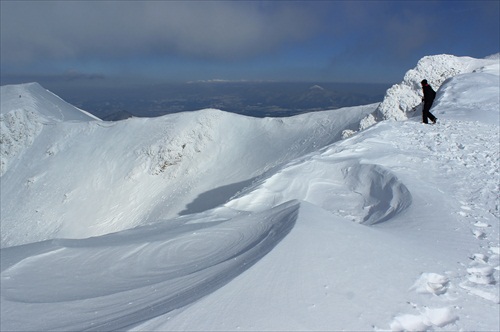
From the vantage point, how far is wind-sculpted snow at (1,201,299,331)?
470 centimetres

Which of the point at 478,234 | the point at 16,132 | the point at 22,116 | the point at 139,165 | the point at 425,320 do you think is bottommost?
the point at 139,165

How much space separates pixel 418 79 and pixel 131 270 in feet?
73.6

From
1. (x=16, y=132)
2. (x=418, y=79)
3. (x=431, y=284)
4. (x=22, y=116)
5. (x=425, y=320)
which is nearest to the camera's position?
(x=425, y=320)

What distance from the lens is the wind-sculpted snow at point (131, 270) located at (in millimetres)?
4696

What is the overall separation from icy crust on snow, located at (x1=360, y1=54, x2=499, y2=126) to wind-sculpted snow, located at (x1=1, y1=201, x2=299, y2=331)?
17059 mm

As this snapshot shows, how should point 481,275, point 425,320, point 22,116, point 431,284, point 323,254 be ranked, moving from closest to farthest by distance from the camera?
point 425,320 → point 431,284 → point 481,275 → point 323,254 → point 22,116

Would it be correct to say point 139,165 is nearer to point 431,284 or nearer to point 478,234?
point 478,234

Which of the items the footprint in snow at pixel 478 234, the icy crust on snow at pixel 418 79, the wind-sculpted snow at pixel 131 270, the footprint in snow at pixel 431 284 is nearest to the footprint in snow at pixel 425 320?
the footprint in snow at pixel 431 284

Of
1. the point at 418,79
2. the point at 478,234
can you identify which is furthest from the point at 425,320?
the point at 418,79

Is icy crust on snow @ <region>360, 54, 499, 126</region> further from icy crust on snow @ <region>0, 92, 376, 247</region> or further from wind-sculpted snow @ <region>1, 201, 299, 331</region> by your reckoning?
wind-sculpted snow @ <region>1, 201, 299, 331</region>

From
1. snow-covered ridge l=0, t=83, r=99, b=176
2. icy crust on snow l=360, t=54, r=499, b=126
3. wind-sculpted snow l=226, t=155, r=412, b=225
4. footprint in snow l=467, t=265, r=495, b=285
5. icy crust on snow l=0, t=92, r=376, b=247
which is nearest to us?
footprint in snow l=467, t=265, r=495, b=285

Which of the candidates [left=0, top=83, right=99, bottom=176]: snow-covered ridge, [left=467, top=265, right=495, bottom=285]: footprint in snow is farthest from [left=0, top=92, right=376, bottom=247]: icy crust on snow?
[left=467, top=265, right=495, bottom=285]: footprint in snow

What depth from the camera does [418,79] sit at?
23125 mm

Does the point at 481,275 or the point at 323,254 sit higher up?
the point at 323,254
